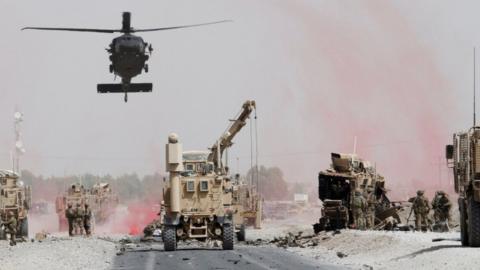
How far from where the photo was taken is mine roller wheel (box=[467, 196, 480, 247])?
114 ft

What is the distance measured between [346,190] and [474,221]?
72.7 ft

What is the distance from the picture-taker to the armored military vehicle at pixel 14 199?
63.4 metres

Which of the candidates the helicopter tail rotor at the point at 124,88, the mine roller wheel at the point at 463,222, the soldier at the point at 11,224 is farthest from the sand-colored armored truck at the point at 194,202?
the soldier at the point at 11,224

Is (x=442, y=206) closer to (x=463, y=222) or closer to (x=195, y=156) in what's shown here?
(x=195, y=156)

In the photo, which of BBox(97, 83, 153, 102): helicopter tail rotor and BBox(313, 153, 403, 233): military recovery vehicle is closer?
BBox(97, 83, 153, 102): helicopter tail rotor

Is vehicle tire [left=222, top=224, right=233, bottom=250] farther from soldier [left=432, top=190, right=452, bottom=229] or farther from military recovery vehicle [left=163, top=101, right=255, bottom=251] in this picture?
soldier [left=432, top=190, right=452, bottom=229]

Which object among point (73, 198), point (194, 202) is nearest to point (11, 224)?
point (194, 202)

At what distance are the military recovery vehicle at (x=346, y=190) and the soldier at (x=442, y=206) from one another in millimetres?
4445

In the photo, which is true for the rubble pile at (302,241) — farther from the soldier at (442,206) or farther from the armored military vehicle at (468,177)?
the armored military vehicle at (468,177)

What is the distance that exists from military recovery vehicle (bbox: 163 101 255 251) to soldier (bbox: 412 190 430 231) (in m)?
8.89

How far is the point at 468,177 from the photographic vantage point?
116 ft

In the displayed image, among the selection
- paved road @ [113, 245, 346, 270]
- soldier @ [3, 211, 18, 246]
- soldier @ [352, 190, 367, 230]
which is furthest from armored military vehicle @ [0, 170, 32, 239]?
paved road @ [113, 245, 346, 270]

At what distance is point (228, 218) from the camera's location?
47844 mm

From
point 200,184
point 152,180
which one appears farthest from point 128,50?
point 152,180
